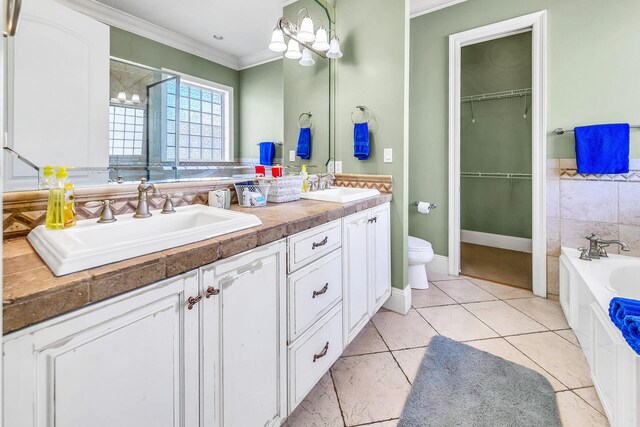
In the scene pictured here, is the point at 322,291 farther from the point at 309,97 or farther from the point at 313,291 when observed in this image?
the point at 309,97

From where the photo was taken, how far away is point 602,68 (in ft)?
7.48

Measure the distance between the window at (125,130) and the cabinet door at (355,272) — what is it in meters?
1.02

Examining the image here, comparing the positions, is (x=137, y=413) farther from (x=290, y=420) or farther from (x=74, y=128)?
(x=74, y=128)

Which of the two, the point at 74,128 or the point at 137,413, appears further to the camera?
the point at 74,128

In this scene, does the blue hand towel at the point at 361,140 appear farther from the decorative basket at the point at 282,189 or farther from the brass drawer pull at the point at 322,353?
the brass drawer pull at the point at 322,353

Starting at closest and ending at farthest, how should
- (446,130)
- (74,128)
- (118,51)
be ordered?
(74,128) < (118,51) < (446,130)

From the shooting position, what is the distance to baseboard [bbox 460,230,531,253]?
13.1 feet

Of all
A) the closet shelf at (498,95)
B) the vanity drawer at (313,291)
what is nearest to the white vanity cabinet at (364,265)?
the vanity drawer at (313,291)

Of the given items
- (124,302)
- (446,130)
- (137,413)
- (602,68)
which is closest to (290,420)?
(137,413)

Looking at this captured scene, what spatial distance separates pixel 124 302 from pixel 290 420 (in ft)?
3.37

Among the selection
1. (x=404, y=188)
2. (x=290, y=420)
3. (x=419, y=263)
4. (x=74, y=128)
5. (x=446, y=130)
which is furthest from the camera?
(x=446, y=130)

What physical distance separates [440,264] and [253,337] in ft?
8.25

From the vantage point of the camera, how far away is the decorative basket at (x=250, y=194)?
1661 millimetres

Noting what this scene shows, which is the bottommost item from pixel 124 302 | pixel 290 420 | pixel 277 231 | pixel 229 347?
pixel 290 420
